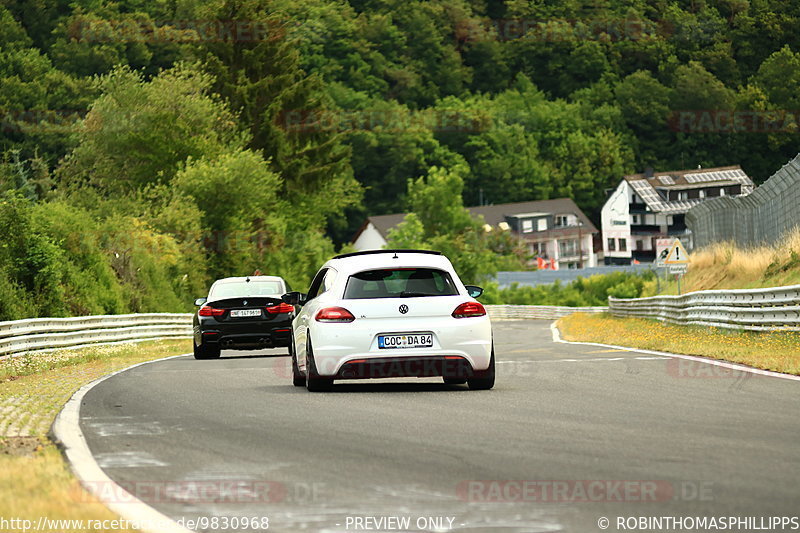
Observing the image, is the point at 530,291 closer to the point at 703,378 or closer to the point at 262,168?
the point at 262,168

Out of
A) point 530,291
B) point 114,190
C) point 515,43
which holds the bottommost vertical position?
point 530,291

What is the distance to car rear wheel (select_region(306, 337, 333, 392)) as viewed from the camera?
14.1 meters

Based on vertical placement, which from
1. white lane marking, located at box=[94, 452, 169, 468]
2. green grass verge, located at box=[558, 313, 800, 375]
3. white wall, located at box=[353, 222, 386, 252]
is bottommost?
green grass verge, located at box=[558, 313, 800, 375]

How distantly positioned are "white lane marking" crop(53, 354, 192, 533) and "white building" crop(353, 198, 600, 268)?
131227mm

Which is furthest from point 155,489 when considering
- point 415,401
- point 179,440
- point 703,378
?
point 703,378

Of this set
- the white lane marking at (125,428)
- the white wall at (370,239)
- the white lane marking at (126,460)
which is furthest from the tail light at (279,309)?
the white wall at (370,239)

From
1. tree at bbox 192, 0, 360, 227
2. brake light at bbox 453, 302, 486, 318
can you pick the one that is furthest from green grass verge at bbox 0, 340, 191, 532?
tree at bbox 192, 0, 360, 227

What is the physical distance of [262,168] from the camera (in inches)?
2331

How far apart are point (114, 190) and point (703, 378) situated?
A: 2091 inches

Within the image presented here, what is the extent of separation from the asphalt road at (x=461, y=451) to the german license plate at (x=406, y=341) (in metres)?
0.51

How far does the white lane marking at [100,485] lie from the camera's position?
20.4ft

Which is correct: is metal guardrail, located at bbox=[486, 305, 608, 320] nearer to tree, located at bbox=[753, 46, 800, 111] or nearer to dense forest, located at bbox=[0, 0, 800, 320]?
dense forest, located at bbox=[0, 0, 800, 320]

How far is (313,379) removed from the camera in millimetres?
14102

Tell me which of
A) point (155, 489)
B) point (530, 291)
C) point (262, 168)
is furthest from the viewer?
point (530, 291)
